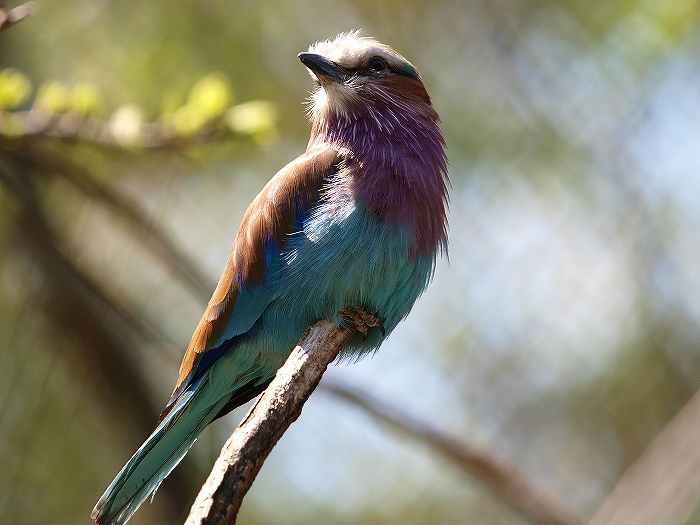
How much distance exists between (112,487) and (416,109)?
2.12 m

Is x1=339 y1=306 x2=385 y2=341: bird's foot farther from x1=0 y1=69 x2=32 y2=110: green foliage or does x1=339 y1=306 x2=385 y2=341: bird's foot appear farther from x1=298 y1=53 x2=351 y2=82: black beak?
x1=0 y1=69 x2=32 y2=110: green foliage

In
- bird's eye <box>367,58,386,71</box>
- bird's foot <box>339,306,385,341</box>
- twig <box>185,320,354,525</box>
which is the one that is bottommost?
twig <box>185,320,354,525</box>

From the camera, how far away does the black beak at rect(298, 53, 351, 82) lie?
400 centimetres

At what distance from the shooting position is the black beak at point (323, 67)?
158 inches

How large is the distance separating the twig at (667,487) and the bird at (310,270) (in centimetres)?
123

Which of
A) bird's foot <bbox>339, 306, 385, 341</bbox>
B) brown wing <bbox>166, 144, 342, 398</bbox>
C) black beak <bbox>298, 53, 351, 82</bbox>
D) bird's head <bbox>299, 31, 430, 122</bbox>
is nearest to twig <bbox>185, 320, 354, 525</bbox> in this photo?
bird's foot <bbox>339, 306, 385, 341</bbox>

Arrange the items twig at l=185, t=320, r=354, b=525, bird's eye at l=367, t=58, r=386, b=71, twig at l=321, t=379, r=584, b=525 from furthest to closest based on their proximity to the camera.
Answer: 1. twig at l=321, t=379, r=584, b=525
2. bird's eye at l=367, t=58, r=386, b=71
3. twig at l=185, t=320, r=354, b=525

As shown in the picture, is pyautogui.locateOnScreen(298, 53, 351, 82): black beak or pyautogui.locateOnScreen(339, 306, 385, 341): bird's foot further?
pyautogui.locateOnScreen(298, 53, 351, 82): black beak

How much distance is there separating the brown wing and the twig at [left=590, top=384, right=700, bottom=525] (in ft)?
5.67

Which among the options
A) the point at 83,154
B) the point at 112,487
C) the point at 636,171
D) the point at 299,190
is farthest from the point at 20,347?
the point at 636,171

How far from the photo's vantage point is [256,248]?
3.63 metres

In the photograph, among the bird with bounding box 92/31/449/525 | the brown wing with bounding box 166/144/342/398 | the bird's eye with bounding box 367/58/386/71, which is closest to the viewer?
the bird with bounding box 92/31/449/525

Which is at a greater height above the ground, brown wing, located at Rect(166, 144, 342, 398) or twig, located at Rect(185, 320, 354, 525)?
brown wing, located at Rect(166, 144, 342, 398)

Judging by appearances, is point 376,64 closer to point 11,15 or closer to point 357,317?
point 357,317
